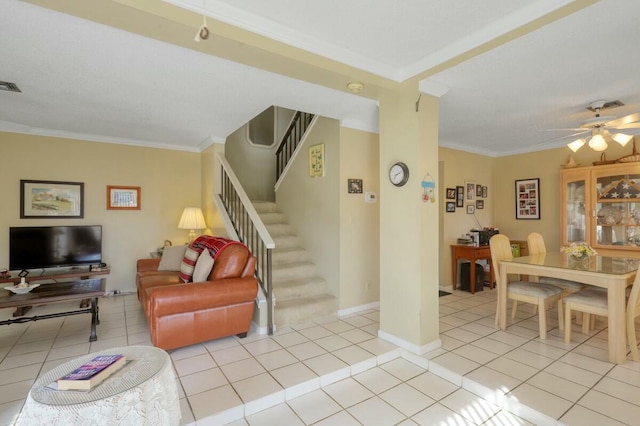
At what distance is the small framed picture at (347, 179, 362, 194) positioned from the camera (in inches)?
156

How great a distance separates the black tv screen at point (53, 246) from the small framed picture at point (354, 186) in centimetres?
366

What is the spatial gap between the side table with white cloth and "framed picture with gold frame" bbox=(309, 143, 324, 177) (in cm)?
303

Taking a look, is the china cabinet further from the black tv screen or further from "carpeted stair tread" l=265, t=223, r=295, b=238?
the black tv screen

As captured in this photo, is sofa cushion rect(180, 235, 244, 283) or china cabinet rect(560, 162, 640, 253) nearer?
sofa cushion rect(180, 235, 244, 283)

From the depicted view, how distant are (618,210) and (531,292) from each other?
249 cm

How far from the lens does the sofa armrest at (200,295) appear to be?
2674mm

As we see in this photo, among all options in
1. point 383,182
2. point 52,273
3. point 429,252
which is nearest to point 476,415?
point 429,252

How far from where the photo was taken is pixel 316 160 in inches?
168

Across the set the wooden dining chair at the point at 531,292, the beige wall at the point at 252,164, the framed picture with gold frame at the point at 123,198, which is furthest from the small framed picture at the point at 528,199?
the framed picture with gold frame at the point at 123,198

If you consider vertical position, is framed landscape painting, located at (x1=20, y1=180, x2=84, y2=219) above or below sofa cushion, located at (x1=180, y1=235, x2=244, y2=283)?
above

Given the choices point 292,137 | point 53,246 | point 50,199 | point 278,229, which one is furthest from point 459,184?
point 50,199

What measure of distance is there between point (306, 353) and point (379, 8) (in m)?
2.72

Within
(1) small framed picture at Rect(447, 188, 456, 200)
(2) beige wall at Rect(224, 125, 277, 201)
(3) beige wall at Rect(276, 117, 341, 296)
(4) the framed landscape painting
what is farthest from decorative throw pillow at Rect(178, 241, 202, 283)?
(1) small framed picture at Rect(447, 188, 456, 200)

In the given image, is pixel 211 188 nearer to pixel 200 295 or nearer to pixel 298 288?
pixel 298 288
